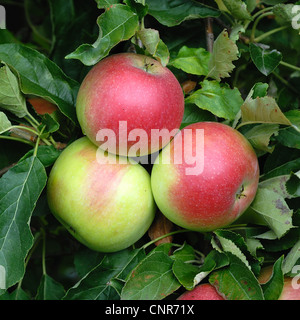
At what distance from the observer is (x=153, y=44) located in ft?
2.58

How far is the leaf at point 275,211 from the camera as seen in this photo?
865 mm

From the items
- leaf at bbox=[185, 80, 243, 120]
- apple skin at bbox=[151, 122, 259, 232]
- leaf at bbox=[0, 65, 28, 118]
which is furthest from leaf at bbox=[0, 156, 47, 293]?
leaf at bbox=[185, 80, 243, 120]

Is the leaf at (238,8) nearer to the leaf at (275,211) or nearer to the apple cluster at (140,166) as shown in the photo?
the apple cluster at (140,166)

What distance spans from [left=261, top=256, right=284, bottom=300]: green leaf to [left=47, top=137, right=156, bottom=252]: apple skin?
0.83ft

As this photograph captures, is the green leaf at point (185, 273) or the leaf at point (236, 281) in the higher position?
the leaf at point (236, 281)

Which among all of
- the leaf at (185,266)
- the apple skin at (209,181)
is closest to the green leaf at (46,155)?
the apple skin at (209,181)

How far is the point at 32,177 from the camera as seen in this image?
0.83 metres

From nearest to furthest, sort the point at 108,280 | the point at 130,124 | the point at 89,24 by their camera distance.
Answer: the point at 130,124, the point at 108,280, the point at 89,24

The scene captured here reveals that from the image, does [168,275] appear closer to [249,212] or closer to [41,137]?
[249,212]

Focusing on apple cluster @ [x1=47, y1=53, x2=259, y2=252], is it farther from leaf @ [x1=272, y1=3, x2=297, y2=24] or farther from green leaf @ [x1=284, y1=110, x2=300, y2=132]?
leaf @ [x1=272, y1=3, x2=297, y2=24]

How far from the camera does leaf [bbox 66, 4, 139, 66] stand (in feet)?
2.46

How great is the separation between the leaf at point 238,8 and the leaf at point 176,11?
0.05m
